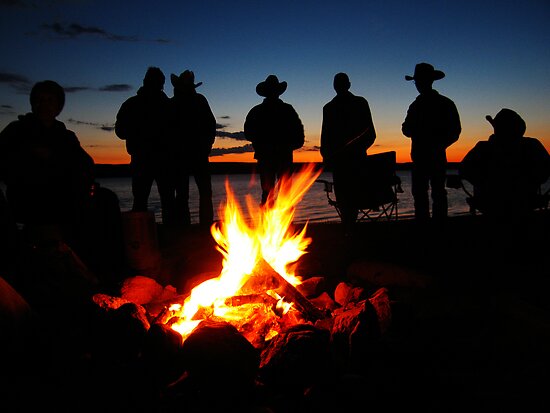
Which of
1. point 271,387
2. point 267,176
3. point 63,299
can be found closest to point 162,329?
point 271,387

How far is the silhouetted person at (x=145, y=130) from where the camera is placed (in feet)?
22.3

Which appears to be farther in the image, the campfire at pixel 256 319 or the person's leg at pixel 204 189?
the person's leg at pixel 204 189

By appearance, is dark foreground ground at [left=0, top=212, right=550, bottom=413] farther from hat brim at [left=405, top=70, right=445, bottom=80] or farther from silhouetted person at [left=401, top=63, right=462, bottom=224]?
hat brim at [left=405, top=70, right=445, bottom=80]

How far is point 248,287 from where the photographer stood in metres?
4.35

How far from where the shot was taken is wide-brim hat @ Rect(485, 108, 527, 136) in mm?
6453

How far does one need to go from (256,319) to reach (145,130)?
167 inches

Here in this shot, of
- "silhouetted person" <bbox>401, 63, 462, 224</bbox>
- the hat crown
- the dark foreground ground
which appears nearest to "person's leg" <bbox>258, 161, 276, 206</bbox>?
the hat crown

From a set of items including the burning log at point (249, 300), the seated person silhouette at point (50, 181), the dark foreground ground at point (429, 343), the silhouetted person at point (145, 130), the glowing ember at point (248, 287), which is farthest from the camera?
the silhouetted person at point (145, 130)

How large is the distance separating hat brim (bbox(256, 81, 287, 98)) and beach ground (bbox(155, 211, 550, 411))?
102 inches

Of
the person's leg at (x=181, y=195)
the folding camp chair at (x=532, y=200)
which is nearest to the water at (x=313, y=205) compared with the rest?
the person's leg at (x=181, y=195)

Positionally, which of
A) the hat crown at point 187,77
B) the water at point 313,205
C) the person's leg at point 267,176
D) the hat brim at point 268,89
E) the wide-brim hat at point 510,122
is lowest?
the water at point 313,205

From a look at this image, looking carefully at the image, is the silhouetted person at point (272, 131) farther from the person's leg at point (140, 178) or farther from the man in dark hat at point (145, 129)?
the person's leg at point (140, 178)

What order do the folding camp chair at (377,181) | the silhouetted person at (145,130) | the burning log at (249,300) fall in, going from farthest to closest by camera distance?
the folding camp chair at (377,181) < the silhouetted person at (145,130) < the burning log at (249,300)

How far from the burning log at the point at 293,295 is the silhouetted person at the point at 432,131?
375 centimetres
